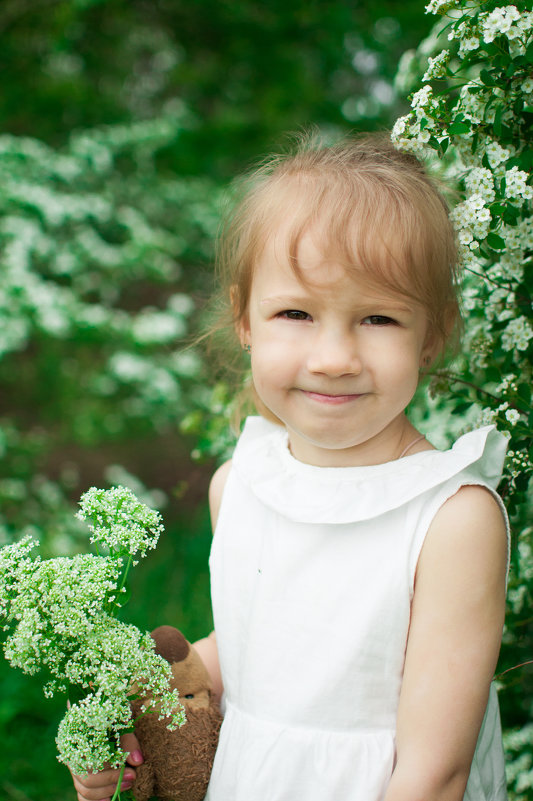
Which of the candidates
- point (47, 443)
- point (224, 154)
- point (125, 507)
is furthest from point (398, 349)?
point (224, 154)

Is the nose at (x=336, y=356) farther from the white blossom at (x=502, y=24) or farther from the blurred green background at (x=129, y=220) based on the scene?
the blurred green background at (x=129, y=220)

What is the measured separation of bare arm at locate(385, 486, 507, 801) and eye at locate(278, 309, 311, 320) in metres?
0.42

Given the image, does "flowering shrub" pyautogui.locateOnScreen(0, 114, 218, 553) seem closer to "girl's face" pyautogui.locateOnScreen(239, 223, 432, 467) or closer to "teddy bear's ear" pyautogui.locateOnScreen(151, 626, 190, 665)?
"teddy bear's ear" pyautogui.locateOnScreen(151, 626, 190, 665)

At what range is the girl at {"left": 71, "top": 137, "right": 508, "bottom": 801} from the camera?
1.21m

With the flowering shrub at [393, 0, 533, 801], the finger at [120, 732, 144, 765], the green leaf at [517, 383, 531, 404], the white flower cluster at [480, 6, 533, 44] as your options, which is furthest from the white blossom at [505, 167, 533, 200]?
the finger at [120, 732, 144, 765]

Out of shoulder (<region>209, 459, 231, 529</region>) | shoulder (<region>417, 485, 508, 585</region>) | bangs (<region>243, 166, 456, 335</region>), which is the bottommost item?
shoulder (<region>209, 459, 231, 529</region>)

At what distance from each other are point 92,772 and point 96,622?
0.96 ft

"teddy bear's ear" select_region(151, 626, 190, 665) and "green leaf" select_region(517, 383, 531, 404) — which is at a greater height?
"green leaf" select_region(517, 383, 531, 404)

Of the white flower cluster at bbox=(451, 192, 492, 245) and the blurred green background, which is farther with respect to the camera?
the blurred green background

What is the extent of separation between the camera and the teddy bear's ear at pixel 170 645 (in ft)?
4.79

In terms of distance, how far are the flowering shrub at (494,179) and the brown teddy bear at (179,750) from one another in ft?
1.92

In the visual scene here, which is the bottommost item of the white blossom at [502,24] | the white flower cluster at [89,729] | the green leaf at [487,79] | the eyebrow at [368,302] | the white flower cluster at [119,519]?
the white flower cluster at [89,729]

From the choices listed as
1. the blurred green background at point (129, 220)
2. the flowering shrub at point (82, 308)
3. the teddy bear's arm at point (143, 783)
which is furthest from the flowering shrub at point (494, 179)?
the flowering shrub at point (82, 308)

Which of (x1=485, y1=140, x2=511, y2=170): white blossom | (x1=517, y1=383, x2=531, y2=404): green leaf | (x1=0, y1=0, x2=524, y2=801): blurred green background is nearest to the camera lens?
(x1=485, y1=140, x2=511, y2=170): white blossom
